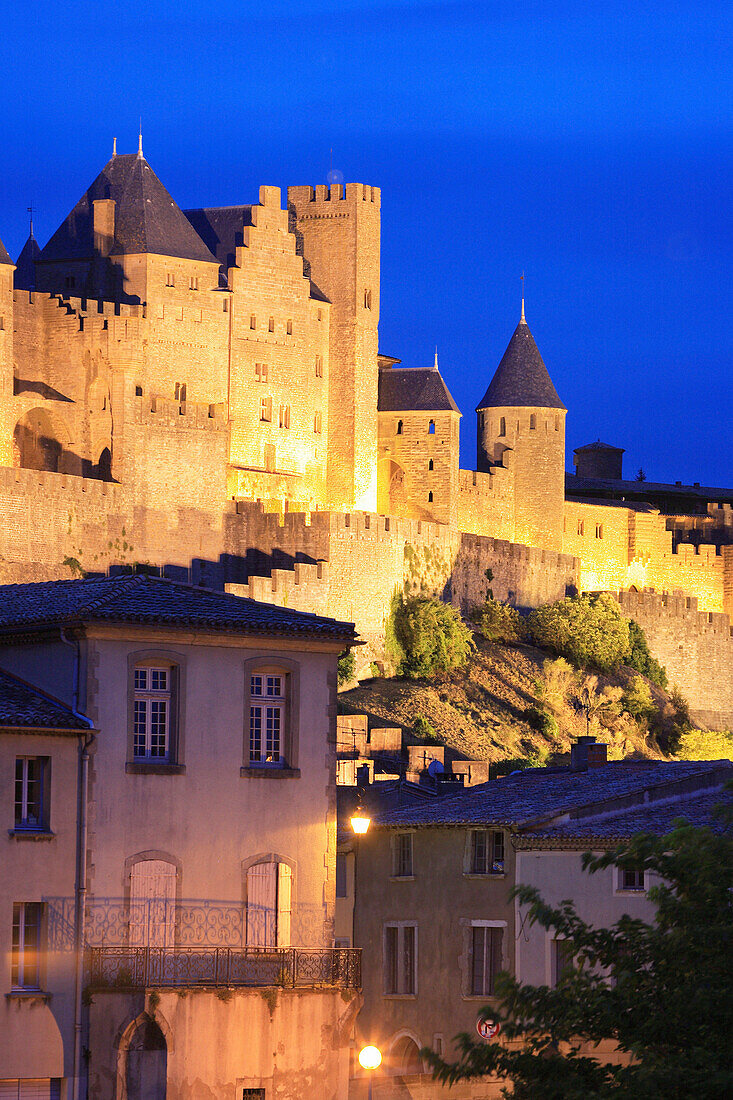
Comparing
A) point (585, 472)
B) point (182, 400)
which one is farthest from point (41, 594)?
point (585, 472)

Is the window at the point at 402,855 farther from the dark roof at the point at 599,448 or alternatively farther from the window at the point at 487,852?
the dark roof at the point at 599,448

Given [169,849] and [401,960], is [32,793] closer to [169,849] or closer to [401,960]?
[169,849]

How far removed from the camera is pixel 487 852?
41.8m

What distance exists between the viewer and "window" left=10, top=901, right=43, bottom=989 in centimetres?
3297

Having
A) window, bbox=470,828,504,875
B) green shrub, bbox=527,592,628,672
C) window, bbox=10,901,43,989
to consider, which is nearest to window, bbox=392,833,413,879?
window, bbox=470,828,504,875

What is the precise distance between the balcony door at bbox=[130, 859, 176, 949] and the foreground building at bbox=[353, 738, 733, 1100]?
21.7 ft

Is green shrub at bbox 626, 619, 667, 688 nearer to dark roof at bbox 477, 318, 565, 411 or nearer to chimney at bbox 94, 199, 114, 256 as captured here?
dark roof at bbox 477, 318, 565, 411

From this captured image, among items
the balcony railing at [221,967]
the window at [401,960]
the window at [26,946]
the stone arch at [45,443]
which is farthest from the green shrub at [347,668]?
the window at [26,946]

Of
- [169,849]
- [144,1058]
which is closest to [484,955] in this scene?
[169,849]

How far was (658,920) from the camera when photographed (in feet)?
84.9

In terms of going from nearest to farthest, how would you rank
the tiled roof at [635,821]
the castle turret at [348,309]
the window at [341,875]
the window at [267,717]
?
the window at [267,717] < the tiled roof at [635,821] < the window at [341,875] < the castle turret at [348,309]

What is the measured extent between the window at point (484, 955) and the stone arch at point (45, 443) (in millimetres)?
34060

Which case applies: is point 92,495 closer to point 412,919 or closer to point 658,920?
point 412,919

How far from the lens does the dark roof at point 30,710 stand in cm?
3328
